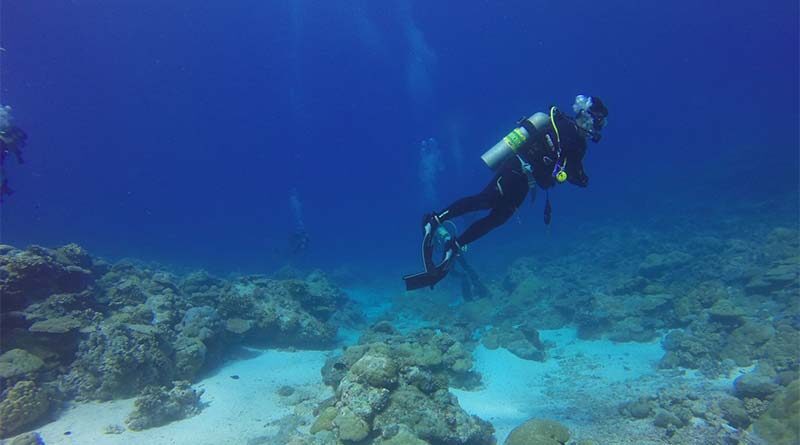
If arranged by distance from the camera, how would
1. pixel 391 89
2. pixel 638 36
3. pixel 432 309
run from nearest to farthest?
pixel 432 309, pixel 638 36, pixel 391 89

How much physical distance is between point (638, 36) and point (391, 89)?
262ft

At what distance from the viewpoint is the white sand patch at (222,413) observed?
6129 mm

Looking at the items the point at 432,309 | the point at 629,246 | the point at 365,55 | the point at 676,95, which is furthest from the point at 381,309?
the point at 676,95

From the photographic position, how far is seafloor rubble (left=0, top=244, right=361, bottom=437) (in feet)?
22.1

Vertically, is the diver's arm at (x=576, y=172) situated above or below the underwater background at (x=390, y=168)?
below

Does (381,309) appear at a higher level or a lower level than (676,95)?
lower

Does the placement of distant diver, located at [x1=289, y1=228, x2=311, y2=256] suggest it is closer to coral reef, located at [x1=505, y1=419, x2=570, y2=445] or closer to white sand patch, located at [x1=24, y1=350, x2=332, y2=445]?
white sand patch, located at [x1=24, y1=350, x2=332, y2=445]

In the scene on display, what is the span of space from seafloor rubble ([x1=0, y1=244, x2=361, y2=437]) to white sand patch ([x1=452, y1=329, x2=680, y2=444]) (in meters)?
5.25

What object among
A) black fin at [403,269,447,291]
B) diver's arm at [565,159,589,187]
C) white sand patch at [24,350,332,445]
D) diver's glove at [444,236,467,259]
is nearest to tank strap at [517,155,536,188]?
diver's arm at [565,159,589,187]

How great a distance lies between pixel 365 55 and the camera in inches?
4520

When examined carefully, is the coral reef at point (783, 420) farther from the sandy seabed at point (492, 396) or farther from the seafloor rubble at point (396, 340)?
the sandy seabed at point (492, 396)

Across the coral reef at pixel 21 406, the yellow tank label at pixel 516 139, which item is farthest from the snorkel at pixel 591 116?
the coral reef at pixel 21 406

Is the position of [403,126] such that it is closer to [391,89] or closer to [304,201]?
[391,89]

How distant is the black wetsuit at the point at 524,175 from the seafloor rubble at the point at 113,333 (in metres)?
6.36
